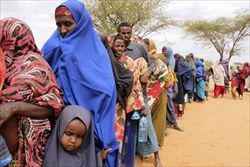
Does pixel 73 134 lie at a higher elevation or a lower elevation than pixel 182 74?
lower

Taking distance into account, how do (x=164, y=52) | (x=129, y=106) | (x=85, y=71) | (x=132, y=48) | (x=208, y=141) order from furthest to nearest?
(x=164, y=52)
(x=208, y=141)
(x=132, y=48)
(x=129, y=106)
(x=85, y=71)

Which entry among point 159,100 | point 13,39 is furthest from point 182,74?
point 13,39

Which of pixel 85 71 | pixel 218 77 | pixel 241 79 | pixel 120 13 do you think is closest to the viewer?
pixel 85 71

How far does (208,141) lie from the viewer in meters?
7.07

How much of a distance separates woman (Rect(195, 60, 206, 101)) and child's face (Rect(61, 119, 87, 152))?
432 inches

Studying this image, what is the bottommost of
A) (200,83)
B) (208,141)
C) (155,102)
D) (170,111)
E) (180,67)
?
(208,141)

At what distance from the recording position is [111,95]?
7.34 feet

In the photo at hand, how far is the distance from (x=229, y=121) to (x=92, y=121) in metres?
8.21

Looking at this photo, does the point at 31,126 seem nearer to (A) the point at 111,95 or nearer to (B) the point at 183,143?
(A) the point at 111,95

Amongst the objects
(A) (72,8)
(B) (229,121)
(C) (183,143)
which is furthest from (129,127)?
(B) (229,121)

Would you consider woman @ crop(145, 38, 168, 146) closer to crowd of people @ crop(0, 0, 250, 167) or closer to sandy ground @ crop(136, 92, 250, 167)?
sandy ground @ crop(136, 92, 250, 167)

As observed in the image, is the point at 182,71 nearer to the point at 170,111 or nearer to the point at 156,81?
the point at 170,111

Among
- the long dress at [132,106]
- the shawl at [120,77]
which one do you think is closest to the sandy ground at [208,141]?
the long dress at [132,106]

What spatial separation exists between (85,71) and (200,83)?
1119 centimetres
